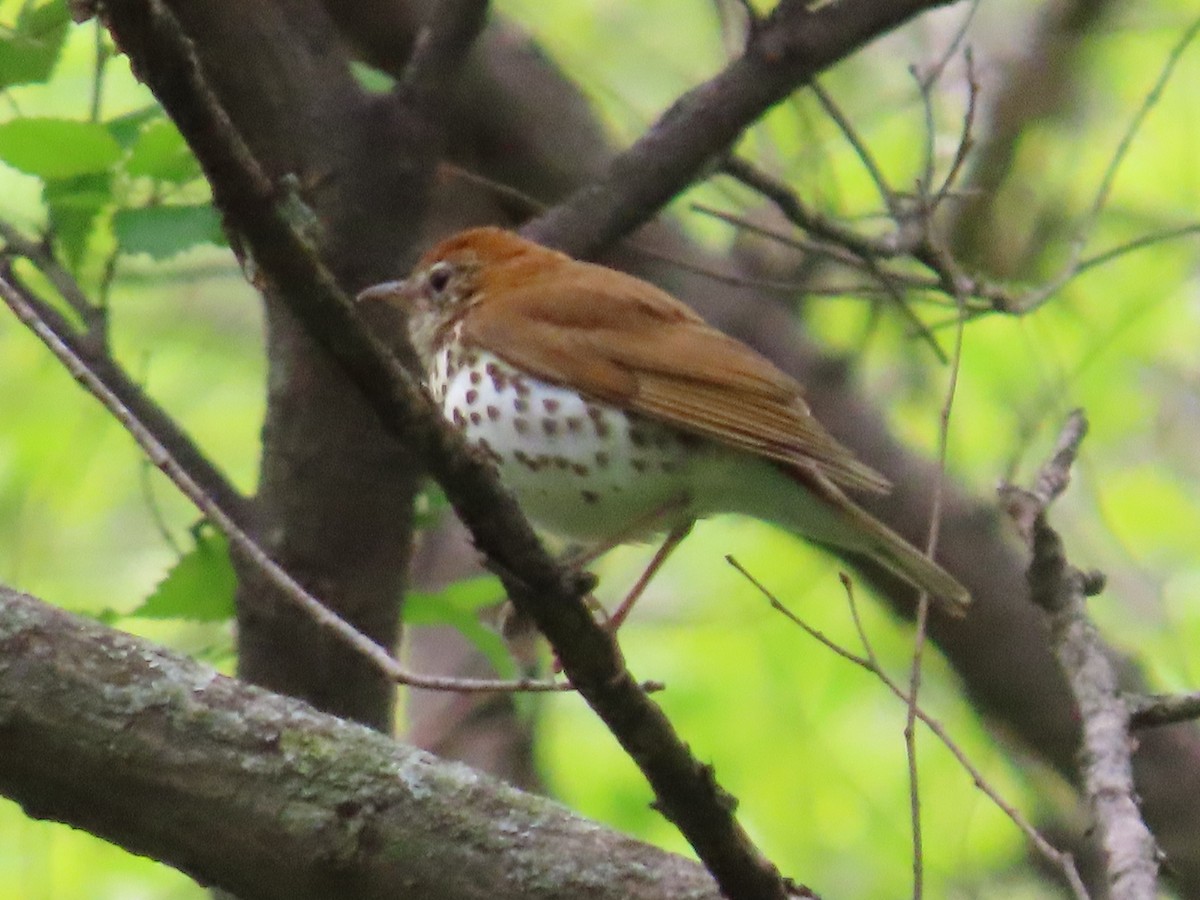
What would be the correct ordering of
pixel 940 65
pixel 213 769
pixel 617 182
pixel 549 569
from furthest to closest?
pixel 940 65 < pixel 617 182 < pixel 213 769 < pixel 549 569

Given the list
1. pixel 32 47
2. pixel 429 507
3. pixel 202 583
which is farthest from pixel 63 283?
pixel 429 507

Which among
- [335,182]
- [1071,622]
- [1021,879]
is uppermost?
[335,182]

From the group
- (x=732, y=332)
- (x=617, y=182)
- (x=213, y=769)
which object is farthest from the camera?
(x=732, y=332)

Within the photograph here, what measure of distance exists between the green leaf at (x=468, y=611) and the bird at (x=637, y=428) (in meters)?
0.24

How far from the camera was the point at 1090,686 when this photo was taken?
3260 millimetres

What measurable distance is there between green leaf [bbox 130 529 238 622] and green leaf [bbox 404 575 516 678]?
0.44 metres

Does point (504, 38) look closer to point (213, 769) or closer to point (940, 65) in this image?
point (940, 65)

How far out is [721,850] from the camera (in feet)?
8.89

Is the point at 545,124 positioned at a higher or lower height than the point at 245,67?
higher

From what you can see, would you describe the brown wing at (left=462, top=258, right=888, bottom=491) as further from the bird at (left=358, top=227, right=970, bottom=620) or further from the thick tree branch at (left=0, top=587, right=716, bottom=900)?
the thick tree branch at (left=0, top=587, right=716, bottom=900)

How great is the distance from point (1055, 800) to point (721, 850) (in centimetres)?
328

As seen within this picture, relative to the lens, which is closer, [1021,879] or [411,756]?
[411,756]

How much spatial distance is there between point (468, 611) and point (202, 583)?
631mm

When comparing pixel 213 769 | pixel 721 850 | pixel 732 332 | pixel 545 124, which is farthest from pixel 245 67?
pixel 721 850
